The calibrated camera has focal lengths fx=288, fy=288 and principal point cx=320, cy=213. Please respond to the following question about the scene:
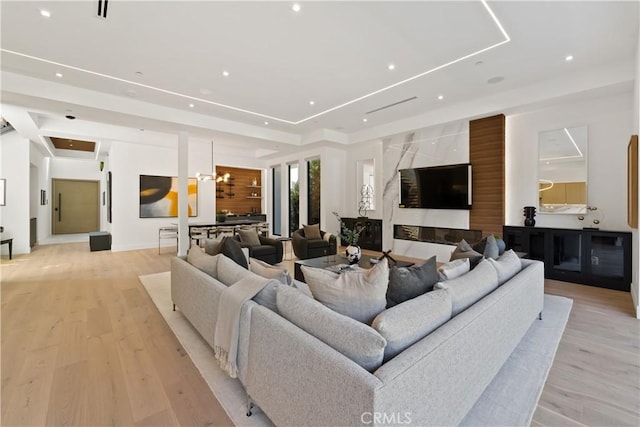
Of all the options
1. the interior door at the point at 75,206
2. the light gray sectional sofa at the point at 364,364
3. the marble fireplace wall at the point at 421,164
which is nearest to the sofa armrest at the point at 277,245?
the marble fireplace wall at the point at 421,164

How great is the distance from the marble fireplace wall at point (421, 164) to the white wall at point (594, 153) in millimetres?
947

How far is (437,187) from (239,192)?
6.96 m

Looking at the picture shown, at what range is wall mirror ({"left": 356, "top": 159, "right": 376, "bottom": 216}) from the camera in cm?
810

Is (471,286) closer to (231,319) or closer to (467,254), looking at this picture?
(467,254)

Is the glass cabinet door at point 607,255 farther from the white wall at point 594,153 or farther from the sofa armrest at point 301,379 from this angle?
the sofa armrest at point 301,379

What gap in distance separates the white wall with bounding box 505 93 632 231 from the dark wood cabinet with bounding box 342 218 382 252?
3.14 meters

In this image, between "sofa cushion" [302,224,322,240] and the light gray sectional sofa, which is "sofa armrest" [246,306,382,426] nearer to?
the light gray sectional sofa

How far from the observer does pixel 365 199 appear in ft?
26.9

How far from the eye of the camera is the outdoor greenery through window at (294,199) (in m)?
9.71

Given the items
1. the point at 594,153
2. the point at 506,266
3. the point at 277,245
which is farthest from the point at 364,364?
the point at 594,153

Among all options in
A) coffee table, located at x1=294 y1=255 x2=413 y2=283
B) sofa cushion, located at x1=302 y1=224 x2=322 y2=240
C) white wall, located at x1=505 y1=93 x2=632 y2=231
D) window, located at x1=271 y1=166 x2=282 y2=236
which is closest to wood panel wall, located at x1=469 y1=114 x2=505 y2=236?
white wall, located at x1=505 y1=93 x2=632 y2=231

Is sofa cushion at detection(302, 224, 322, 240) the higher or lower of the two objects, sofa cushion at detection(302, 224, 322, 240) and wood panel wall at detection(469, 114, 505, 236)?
the lower

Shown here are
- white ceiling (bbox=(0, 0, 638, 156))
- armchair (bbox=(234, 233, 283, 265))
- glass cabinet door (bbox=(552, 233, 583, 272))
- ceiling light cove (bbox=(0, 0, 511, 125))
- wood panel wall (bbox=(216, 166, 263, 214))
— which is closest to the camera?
white ceiling (bbox=(0, 0, 638, 156))

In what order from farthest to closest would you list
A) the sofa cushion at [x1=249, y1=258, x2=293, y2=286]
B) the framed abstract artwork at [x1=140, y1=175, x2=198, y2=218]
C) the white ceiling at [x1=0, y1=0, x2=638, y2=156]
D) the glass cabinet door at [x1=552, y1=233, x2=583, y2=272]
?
the framed abstract artwork at [x1=140, y1=175, x2=198, y2=218] → the glass cabinet door at [x1=552, y1=233, x2=583, y2=272] → the white ceiling at [x1=0, y1=0, x2=638, y2=156] → the sofa cushion at [x1=249, y1=258, x2=293, y2=286]
